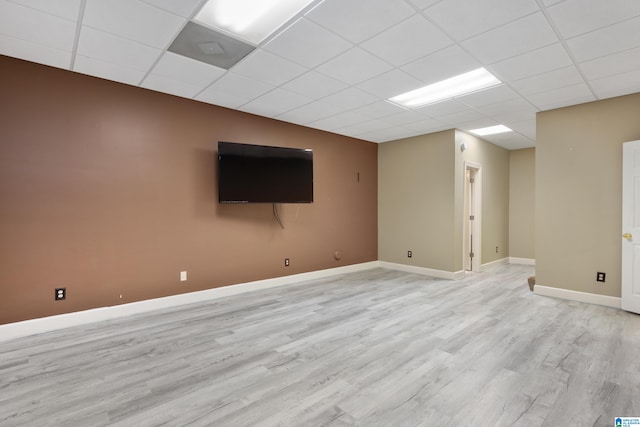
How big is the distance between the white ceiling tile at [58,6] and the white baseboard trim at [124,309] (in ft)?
9.06

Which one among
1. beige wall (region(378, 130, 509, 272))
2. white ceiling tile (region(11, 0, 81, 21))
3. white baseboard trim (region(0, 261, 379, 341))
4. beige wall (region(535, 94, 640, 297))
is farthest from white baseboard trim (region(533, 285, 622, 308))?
white ceiling tile (region(11, 0, 81, 21))

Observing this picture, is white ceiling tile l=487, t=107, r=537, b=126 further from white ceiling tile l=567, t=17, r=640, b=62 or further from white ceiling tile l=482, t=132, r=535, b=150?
white ceiling tile l=567, t=17, r=640, b=62

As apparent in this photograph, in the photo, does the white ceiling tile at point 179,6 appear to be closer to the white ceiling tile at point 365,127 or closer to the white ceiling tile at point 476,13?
the white ceiling tile at point 476,13

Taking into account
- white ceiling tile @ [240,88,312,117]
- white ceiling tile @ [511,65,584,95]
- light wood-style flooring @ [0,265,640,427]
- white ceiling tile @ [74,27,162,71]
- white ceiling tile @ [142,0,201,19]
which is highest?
white ceiling tile @ [142,0,201,19]

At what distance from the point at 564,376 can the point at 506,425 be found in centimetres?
88

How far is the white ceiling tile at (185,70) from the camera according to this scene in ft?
9.73

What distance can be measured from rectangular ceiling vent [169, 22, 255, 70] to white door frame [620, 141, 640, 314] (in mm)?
4404

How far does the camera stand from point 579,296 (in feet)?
13.2

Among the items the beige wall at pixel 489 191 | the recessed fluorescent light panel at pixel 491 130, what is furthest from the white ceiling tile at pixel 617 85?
the beige wall at pixel 489 191

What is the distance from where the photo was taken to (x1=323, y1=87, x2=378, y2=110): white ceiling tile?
3.71 metres

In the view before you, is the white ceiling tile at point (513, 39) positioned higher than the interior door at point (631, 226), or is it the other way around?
the white ceiling tile at point (513, 39)

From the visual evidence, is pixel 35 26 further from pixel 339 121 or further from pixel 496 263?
pixel 496 263

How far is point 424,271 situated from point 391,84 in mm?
3595

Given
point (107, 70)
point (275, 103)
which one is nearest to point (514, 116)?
point (275, 103)
